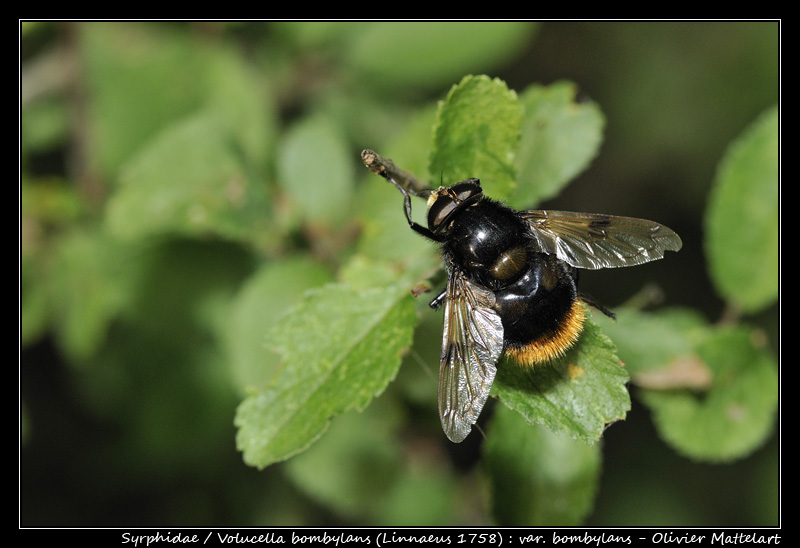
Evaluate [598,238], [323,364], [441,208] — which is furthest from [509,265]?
[323,364]

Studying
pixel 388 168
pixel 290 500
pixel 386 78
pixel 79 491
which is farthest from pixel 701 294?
pixel 79 491

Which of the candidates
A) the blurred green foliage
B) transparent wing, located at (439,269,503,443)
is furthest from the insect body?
the blurred green foliage

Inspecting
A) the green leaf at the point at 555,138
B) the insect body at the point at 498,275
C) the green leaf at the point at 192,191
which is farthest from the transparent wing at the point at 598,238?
the green leaf at the point at 192,191

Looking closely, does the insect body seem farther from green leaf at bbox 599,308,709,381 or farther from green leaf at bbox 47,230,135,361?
green leaf at bbox 47,230,135,361

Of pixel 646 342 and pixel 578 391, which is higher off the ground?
pixel 578 391

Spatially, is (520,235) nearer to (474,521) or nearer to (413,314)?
(413,314)

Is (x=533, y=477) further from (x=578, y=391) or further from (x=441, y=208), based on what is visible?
(x=441, y=208)
